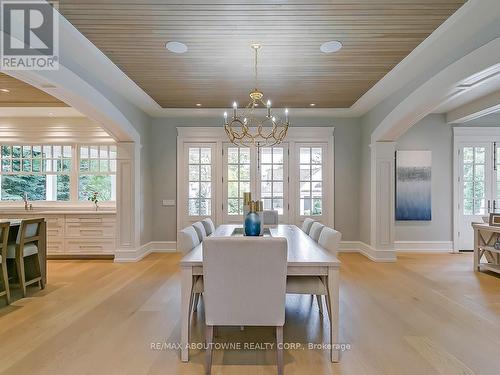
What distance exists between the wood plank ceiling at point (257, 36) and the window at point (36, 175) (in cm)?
308

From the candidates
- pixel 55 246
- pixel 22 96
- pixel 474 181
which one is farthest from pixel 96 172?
pixel 474 181

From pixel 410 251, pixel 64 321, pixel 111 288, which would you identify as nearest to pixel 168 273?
pixel 111 288

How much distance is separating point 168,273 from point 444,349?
140 inches

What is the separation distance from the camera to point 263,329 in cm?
282

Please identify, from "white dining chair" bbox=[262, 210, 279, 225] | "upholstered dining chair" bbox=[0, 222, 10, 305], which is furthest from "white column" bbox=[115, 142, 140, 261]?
"white dining chair" bbox=[262, 210, 279, 225]

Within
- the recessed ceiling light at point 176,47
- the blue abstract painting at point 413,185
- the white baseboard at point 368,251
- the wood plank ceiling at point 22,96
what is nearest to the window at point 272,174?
the white baseboard at point 368,251

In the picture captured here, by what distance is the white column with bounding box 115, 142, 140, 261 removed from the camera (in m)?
5.52

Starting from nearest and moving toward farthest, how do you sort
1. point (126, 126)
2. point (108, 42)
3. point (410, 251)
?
1. point (108, 42)
2. point (126, 126)
3. point (410, 251)

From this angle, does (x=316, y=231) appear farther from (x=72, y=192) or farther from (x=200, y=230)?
(x=72, y=192)

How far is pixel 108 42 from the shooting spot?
10.7 feet

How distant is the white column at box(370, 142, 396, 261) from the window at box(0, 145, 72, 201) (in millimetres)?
6016

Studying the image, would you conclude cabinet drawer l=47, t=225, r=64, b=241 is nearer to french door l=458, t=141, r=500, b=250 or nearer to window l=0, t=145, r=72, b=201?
window l=0, t=145, r=72, b=201

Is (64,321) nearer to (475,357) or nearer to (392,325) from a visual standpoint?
(392,325)

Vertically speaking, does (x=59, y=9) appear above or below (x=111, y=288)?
above
